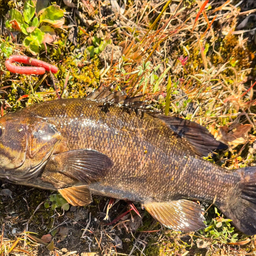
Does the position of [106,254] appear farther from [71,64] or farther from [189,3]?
[189,3]

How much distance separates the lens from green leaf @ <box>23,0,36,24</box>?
2.93m

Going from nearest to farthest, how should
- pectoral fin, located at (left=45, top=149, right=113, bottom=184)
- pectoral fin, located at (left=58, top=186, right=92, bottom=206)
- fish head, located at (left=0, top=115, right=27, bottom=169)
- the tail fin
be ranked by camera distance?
fish head, located at (left=0, top=115, right=27, bottom=169) < pectoral fin, located at (left=45, top=149, right=113, bottom=184) < pectoral fin, located at (left=58, top=186, right=92, bottom=206) < the tail fin

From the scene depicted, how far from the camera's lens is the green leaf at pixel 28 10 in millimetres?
2934

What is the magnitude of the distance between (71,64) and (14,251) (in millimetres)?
2255

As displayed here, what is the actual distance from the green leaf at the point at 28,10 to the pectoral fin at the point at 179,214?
2.46m

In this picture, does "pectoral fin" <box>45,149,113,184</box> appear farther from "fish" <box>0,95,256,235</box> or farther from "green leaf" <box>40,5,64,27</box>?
"green leaf" <box>40,5,64,27</box>

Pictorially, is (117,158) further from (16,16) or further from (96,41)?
(16,16)

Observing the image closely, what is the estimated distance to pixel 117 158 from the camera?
2645 millimetres

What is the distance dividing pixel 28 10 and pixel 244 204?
3407 mm

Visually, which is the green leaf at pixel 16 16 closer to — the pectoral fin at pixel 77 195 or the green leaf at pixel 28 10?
the green leaf at pixel 28 10

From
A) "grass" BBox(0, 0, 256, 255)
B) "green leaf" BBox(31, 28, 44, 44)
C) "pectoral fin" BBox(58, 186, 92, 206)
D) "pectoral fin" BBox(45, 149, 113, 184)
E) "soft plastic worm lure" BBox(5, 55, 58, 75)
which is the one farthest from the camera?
"grass" BBox(0, 0, 256, 255)

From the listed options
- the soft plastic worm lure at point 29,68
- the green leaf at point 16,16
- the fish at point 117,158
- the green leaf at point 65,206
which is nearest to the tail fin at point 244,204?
the fish at point 117,158

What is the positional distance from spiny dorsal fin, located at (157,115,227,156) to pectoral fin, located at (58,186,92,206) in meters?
1.19

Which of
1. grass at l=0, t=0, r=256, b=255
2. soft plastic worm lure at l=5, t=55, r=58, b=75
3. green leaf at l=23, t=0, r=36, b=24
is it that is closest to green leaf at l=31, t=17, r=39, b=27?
green leaf at l=23, t=0, r=36, b=24
